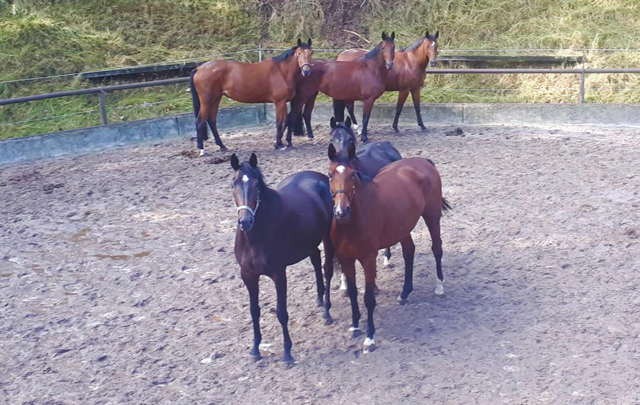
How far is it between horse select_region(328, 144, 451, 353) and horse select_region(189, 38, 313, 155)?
5830 mm

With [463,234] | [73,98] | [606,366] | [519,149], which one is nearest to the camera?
[606,366]

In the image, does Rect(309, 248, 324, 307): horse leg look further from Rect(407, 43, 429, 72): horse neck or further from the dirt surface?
Rect(407, 43, 429, 72): horse neck

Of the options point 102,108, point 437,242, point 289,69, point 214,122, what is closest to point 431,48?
point 289,69

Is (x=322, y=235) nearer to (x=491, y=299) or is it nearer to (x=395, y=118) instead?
(x=491, y=299)

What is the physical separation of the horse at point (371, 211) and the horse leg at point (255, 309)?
2.24 ft

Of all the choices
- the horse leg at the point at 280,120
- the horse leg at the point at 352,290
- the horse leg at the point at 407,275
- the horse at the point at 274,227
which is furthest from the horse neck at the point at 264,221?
the horse leg at the point at 280,120

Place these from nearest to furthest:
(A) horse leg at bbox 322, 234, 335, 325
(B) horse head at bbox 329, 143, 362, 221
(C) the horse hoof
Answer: (B) horse head at bbox 329, 143, 362, 221
(C) the horse hoof
(A) horse leg at bbox 322, 234, 335, 325

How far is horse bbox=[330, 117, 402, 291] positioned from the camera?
20.9 feet

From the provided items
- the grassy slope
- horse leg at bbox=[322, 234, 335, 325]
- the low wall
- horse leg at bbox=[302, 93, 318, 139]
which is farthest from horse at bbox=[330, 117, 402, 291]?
the grassy slope

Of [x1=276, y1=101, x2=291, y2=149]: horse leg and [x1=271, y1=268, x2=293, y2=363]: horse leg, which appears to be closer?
[x1=271, y1=268, x2=293, y2=363]: horse leg

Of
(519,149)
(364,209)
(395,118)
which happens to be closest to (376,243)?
(364,209)

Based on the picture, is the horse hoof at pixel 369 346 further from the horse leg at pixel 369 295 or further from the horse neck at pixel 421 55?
the horse neck at pixel 421 55

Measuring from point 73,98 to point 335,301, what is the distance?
8682 millimetres

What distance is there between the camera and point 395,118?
12758mm
